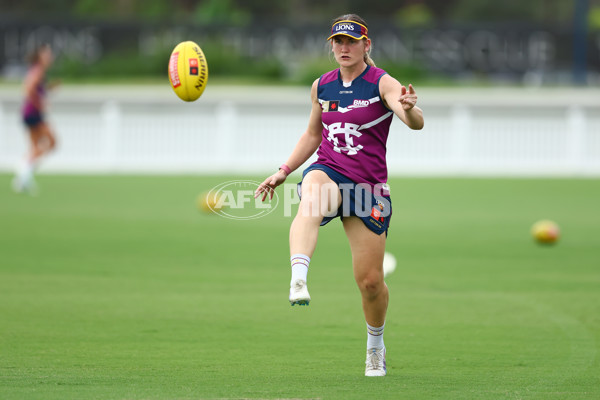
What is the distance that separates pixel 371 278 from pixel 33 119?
1562 cm

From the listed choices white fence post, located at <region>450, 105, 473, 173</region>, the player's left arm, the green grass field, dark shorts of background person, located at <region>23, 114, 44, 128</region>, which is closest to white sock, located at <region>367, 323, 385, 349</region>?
the green grass field

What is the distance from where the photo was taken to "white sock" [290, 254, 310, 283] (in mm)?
5819

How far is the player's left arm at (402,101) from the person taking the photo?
19.2 feet

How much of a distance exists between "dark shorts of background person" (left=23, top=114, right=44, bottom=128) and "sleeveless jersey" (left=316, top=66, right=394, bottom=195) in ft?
49.5

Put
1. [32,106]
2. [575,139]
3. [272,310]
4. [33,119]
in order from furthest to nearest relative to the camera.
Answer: [575,139], [33,119], [32,106], [272,310]

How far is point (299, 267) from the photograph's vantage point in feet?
19.3

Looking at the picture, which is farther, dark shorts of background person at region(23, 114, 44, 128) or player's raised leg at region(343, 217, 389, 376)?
dark shorts of background person at region(23, 114, 44, 128)

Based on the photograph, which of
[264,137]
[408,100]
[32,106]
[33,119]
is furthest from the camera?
[264,137]

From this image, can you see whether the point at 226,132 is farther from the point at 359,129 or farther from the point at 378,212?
the point at 378,212

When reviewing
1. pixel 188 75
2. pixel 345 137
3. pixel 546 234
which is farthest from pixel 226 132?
pixel 345 137

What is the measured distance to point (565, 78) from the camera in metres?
34.0

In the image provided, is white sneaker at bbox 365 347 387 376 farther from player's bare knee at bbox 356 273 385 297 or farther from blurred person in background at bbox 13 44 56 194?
blurred person in background at bbox 13 44 56 194

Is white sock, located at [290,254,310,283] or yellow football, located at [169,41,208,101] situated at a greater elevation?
yellow football, located at [169,41,208,101]

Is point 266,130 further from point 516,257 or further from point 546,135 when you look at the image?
point 516,257
